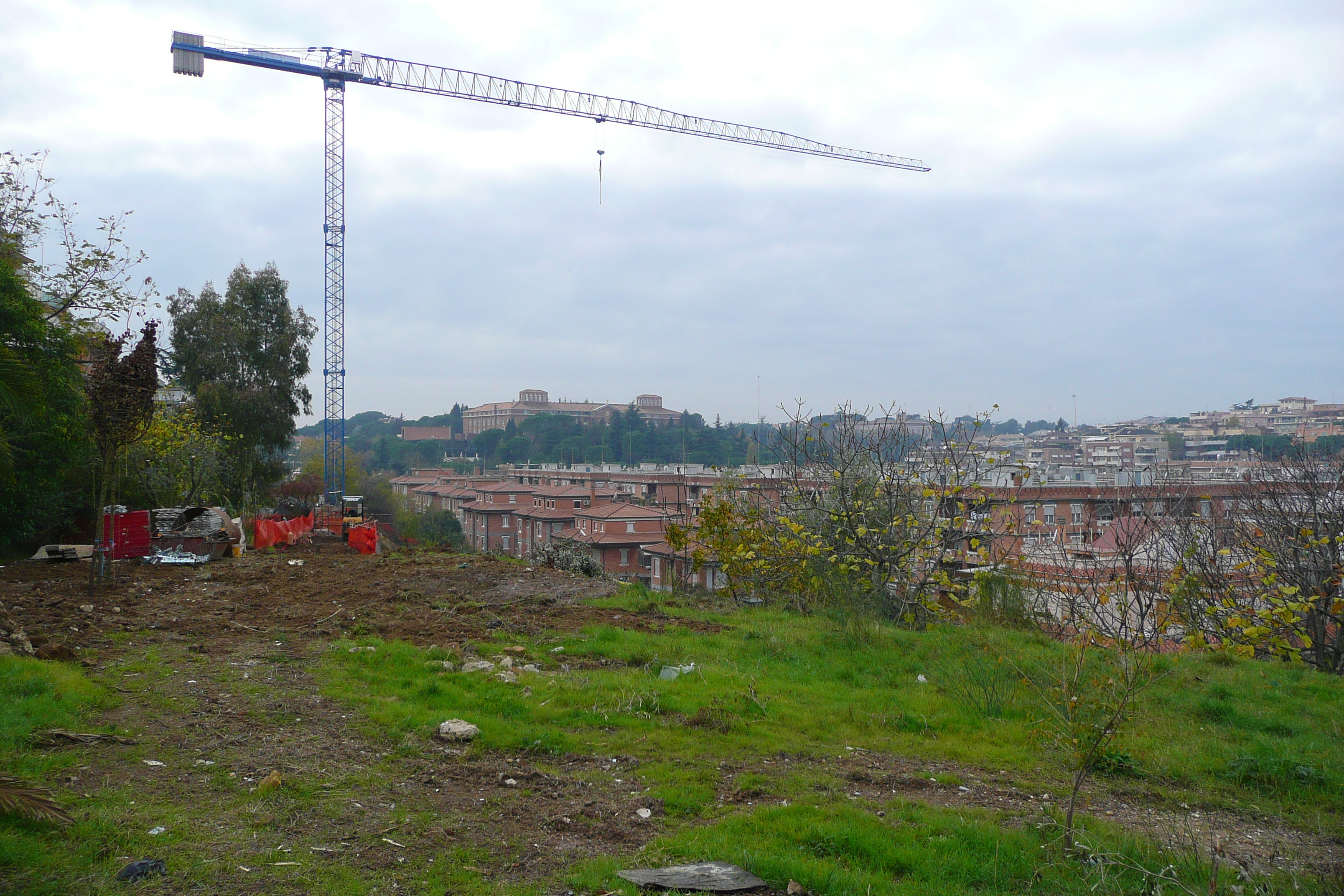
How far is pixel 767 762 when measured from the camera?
5.29 meters

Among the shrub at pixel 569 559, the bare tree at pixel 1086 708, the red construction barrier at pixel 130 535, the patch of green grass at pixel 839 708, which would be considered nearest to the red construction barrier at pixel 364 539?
the red construction barrier at pixel 130 535

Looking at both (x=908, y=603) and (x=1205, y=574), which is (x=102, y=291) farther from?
(x=1205, y=574)

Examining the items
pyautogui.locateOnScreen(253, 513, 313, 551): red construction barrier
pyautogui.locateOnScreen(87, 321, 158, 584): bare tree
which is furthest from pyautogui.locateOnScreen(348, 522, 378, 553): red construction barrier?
pyautogui.locateOnScreen(87, 321, 158, 584): bare tree

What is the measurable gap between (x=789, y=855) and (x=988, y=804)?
162cm

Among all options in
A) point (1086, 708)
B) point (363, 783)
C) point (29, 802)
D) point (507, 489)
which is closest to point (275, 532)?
point (363, 783)

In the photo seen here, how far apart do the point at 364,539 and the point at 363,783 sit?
52.4ft

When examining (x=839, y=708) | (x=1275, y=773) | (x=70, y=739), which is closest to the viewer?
(x=70, y=739)

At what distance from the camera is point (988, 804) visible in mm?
4637

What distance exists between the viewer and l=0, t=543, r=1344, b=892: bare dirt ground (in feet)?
12.7

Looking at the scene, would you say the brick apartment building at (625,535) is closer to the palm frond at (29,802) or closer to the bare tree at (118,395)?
the bare tree at (118,395)

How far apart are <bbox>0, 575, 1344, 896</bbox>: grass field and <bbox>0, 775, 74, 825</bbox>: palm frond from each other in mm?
113

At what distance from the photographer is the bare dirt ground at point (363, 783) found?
3873 millimetres

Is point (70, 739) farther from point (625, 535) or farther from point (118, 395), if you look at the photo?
point (625, 535)

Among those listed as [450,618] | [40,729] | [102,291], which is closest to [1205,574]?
[450,618]
